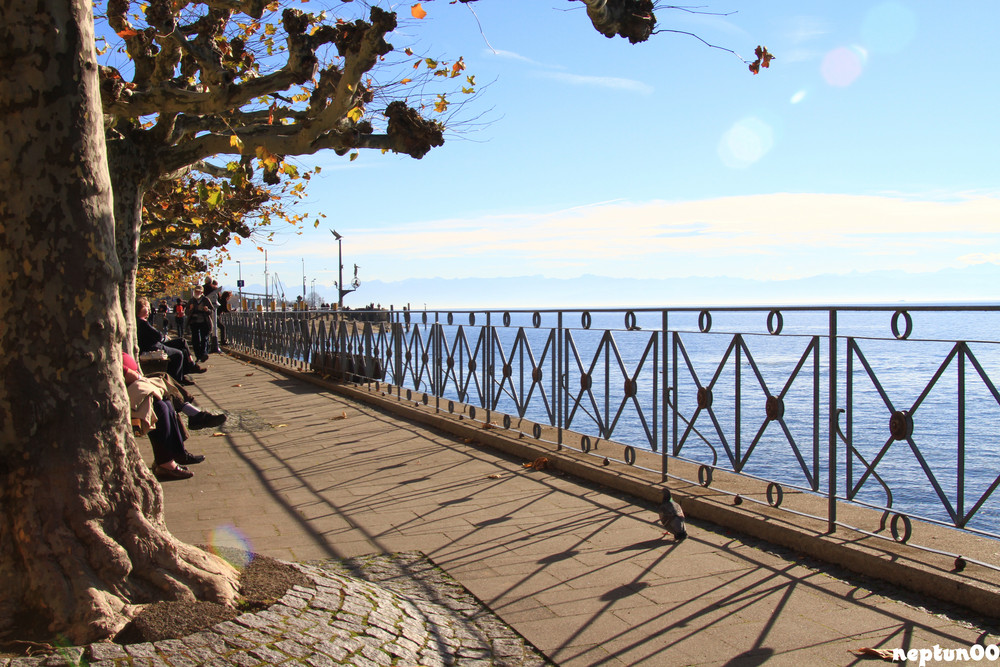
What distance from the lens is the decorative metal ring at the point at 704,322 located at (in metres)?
5.31

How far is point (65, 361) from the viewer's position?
3217mm

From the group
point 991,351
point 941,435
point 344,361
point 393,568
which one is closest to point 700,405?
point 941,435

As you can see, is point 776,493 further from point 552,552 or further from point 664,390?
point 552,552

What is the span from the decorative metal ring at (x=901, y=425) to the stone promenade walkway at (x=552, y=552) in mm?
782

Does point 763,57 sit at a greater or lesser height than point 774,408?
greater

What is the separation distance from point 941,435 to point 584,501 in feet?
7.77

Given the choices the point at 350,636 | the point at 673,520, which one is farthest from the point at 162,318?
the point at 350,636

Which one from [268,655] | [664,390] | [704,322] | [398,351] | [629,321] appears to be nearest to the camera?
[268,655]

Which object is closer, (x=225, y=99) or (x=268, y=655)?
(x=268, y=655)

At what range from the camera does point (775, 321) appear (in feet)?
16.1

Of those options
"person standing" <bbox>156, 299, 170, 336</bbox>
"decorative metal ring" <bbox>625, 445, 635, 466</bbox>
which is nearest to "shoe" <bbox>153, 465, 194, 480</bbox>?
"decorative metal ring" <bbox>625, 445, 635, 466</bbox>

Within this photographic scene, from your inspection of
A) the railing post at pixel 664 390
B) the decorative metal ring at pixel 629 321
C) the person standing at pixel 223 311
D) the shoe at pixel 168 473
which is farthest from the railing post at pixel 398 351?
the person standing at pixel 223 311

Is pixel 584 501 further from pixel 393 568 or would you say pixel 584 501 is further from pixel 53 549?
pixel 53 549

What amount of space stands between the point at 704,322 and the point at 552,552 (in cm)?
192
